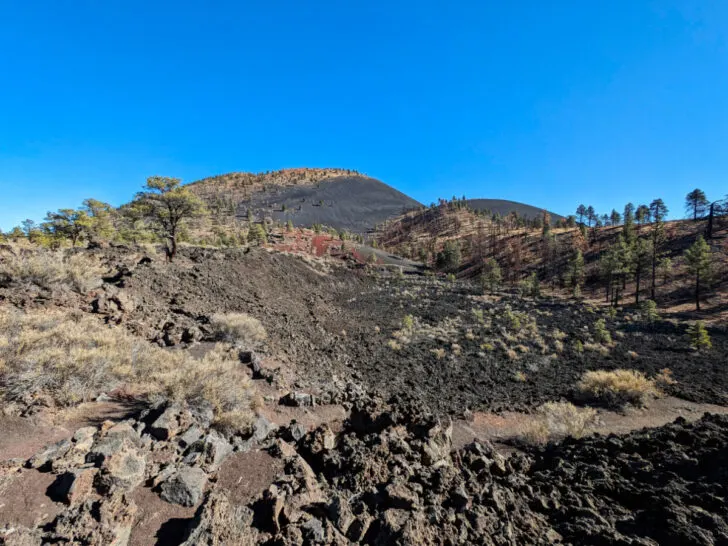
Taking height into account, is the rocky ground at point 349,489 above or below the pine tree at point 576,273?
below

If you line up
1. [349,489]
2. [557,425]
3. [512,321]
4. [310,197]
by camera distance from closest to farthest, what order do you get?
1. [349,489]
2. [557,425]
3. [512,321]
4. [310,197]

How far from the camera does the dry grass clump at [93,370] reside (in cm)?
414

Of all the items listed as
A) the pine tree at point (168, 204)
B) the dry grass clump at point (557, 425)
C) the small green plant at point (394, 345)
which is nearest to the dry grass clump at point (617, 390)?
the dry grass clump at point (557, 425)

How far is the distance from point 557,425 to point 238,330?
9.24 m

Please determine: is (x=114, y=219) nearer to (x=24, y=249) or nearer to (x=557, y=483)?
(x=24, y=249)

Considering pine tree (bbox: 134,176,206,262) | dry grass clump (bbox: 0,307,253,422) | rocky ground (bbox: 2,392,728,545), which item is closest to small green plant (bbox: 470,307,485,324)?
rocky ground (bbox: 2,392,728,545)

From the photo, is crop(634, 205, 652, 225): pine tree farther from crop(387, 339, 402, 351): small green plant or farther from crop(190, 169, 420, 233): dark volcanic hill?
crop(387, 339, 402, 351): small green plant

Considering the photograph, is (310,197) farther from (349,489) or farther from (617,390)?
(349,489)

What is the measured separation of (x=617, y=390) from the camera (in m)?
9.20

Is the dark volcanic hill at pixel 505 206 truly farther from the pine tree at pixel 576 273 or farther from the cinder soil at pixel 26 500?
the cinder soil at pixel 26 500

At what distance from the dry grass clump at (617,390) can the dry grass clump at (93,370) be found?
10296 millimetres

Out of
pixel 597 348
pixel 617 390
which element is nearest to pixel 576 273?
pixel 597 348

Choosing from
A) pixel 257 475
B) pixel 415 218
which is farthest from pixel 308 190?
pixel 257 475

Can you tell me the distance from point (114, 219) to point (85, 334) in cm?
3132
